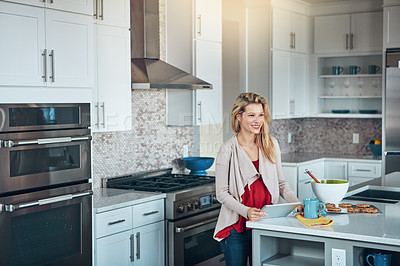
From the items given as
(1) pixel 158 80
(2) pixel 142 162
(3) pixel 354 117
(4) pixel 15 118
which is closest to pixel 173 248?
(2) pixel 142 162

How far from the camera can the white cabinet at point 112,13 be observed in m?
4.10

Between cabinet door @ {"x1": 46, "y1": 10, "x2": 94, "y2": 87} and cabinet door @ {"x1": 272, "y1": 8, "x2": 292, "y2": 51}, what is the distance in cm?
302

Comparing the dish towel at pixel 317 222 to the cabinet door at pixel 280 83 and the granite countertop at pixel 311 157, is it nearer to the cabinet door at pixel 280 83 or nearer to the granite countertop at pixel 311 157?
the granite countertop at pixel 311 157

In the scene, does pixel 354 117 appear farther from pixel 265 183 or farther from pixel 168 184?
pixel 265 183

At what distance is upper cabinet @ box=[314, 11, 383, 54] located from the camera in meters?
6.58

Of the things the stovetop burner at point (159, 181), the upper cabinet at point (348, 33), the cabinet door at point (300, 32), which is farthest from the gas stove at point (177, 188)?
the upper cabinet at point (348, 33)

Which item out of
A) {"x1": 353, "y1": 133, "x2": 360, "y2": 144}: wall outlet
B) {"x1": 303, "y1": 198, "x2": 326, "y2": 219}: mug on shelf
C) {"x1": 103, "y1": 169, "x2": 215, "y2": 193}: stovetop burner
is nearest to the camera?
{"x1": 303, "y1": 198, "x2": 326, "y2": 219}: mug on shelf

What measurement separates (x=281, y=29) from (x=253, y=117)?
3402mm

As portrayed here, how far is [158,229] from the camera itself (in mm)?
4242

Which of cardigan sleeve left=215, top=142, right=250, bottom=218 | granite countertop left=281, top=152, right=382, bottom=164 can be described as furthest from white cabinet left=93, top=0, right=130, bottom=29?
granite countertop left=281, top=152, right=382, bottom=164

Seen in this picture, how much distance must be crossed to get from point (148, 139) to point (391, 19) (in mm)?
3036

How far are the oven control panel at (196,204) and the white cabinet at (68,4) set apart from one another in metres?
1.58

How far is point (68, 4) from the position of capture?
Result: 3.50 metres

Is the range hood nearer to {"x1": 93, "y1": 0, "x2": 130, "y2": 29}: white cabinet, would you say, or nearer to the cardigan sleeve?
{"x1": 93, "y1": 0, "x2": 130, "y2": 29}: white cabinet
